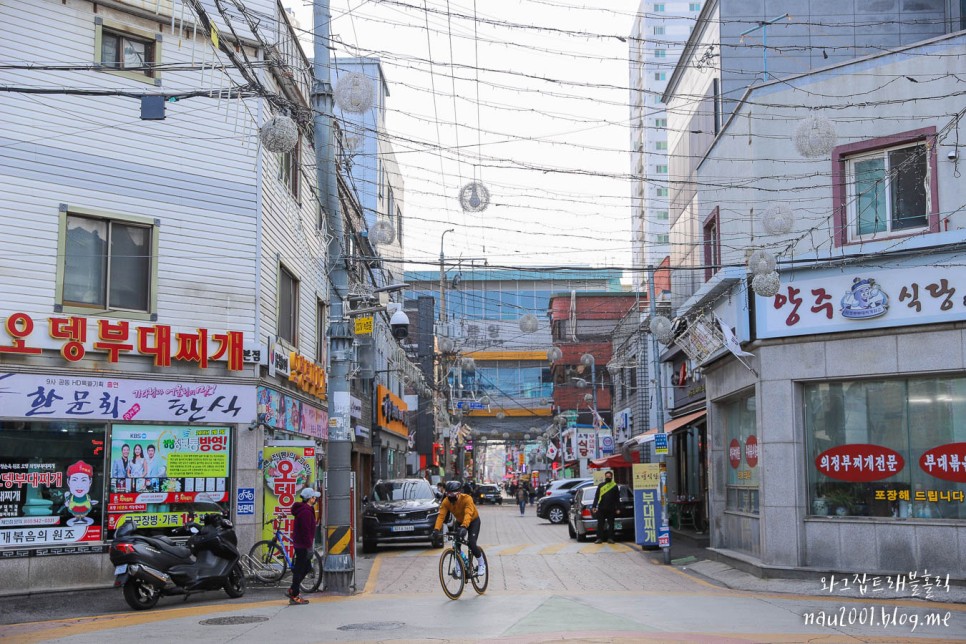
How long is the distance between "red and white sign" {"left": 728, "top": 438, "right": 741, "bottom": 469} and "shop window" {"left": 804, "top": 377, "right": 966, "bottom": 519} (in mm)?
2839

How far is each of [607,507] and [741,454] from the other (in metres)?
8.27

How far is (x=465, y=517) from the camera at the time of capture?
603 inches

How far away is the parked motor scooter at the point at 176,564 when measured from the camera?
14055 millimetres

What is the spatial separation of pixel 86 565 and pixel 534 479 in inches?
3024

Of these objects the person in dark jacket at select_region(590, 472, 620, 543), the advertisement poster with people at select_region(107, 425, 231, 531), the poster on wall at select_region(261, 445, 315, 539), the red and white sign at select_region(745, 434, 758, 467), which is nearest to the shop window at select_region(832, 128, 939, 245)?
the red and white sign at select_region(745, 434, 758, 467)

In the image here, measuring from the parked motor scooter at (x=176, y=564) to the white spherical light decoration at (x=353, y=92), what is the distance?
6855 mm

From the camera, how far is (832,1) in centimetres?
2556

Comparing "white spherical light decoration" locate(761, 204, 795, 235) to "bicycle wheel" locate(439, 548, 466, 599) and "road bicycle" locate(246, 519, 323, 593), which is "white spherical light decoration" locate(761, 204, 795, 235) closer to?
"bicycle wheel" locate(439, 548, 466, 599)

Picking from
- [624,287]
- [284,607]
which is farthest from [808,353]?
[624,287]

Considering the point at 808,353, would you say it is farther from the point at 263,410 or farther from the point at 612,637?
the point at 263,410

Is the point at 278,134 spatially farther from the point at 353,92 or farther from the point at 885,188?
the point at 885,188

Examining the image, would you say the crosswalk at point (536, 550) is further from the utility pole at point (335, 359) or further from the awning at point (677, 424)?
the utility pole at point (335, 359)

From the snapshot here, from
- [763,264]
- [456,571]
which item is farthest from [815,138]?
[456,571]

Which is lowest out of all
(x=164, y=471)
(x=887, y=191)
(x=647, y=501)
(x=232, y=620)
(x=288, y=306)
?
(x=232, y=620)
